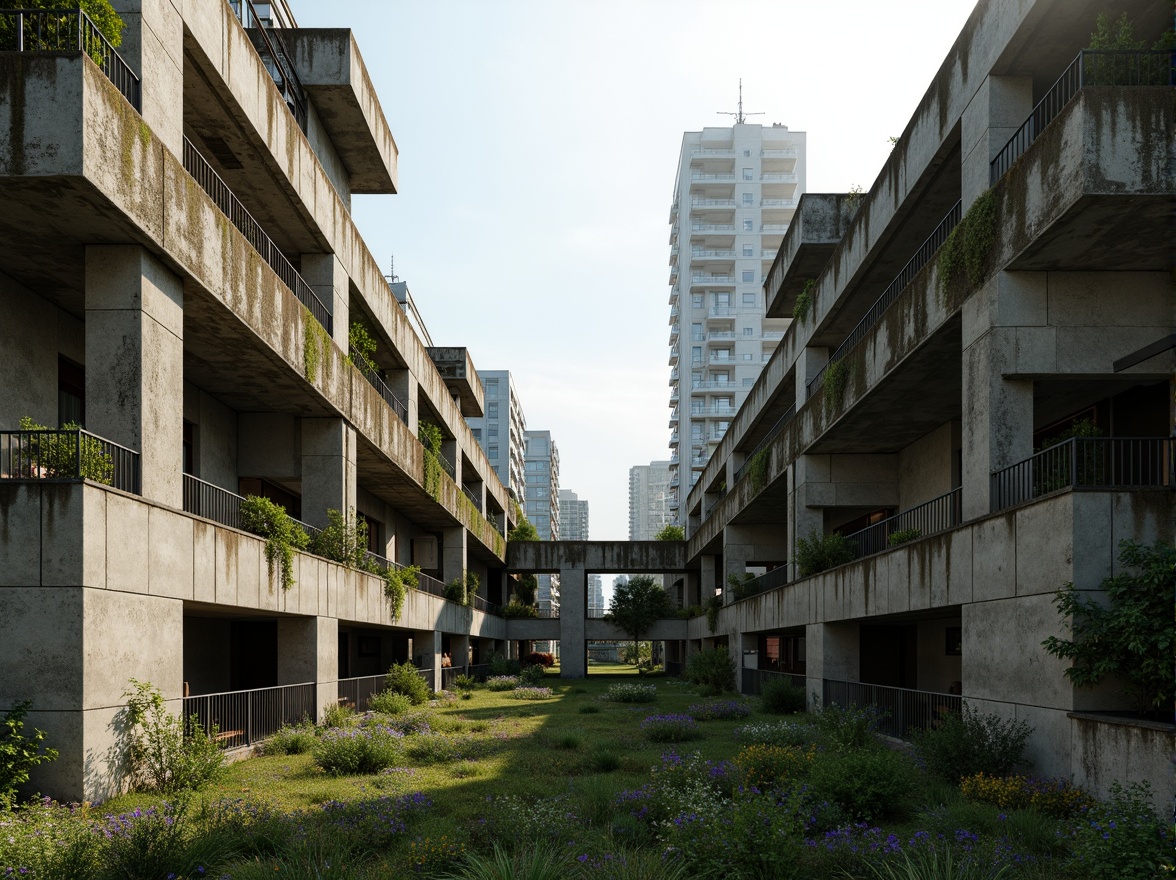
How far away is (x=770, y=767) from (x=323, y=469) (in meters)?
14.0

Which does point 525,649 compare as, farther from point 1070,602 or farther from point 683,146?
point 1070,602

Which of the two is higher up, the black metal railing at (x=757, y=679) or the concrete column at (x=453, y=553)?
the concrete column at (x=453, y=553)

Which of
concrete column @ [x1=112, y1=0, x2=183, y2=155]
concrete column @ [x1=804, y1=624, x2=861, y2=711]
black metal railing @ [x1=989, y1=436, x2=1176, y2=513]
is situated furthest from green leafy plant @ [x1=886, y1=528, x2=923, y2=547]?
concrete column @ [x1=112, y1=0, x2=183, y2=155]

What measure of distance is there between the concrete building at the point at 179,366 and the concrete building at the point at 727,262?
6701 centimetres

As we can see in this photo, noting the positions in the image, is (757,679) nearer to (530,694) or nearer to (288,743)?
(530,694)

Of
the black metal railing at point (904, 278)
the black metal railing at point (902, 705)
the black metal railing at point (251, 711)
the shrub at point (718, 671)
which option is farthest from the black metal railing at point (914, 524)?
the black metal railing at point (251, 711)

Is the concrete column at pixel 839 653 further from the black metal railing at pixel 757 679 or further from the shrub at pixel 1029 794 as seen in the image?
the shrub at pixel 1029 794

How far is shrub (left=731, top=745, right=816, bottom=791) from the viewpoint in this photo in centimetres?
1263

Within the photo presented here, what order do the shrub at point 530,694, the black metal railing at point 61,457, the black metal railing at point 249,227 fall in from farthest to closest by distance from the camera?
the shrub at point 530,694 → the black metal railing at point 249,227 → the black metal railing at point 61,457

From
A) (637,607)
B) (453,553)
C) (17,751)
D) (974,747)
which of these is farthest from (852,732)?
(637,607)

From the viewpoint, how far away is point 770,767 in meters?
13.1

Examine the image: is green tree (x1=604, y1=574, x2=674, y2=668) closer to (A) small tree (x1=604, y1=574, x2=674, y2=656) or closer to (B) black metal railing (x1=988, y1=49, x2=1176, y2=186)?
(A) small tree (x1=604, y1=574, x2=674, y2=656)

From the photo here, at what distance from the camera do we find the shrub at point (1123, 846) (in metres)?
7.73

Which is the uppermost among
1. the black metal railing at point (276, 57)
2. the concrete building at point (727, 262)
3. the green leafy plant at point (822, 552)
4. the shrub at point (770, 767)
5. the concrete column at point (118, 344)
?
the concrete building at point (727, 262)
